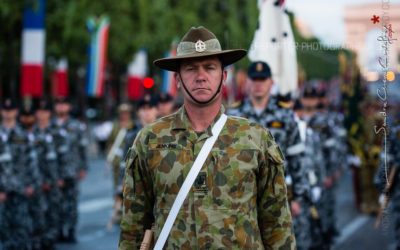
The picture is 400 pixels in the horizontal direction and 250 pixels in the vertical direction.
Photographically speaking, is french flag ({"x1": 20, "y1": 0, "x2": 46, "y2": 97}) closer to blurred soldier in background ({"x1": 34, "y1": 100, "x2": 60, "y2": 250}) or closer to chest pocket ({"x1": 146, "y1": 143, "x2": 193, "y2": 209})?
blurred soldier in background ({"x1": 34, "y1": 100, "x2": 60, "y2": 250})

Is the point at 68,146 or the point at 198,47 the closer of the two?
the point at 198,47

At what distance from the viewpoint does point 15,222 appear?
9789 millimetres

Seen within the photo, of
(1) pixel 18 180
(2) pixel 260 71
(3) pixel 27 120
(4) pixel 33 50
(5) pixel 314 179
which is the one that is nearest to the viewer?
(2) pixel 260 71

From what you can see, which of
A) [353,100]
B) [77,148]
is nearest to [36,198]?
[77,148]

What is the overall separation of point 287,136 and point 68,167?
589 centimetres

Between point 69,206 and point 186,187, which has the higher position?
point 186,187

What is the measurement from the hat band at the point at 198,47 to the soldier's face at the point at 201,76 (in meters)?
0.04

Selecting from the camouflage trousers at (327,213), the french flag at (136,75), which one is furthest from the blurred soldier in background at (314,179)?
the french flag at (136,75)

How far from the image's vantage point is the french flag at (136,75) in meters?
32.8

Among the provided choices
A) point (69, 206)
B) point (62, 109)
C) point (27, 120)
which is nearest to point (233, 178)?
point (27, 120)

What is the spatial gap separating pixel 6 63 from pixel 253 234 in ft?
92.0

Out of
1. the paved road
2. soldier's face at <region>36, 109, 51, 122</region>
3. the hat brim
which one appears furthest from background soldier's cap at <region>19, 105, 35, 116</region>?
the hat brim

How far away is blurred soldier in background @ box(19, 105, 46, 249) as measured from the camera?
1037cm

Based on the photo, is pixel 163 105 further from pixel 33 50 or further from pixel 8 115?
pixel 33 50
